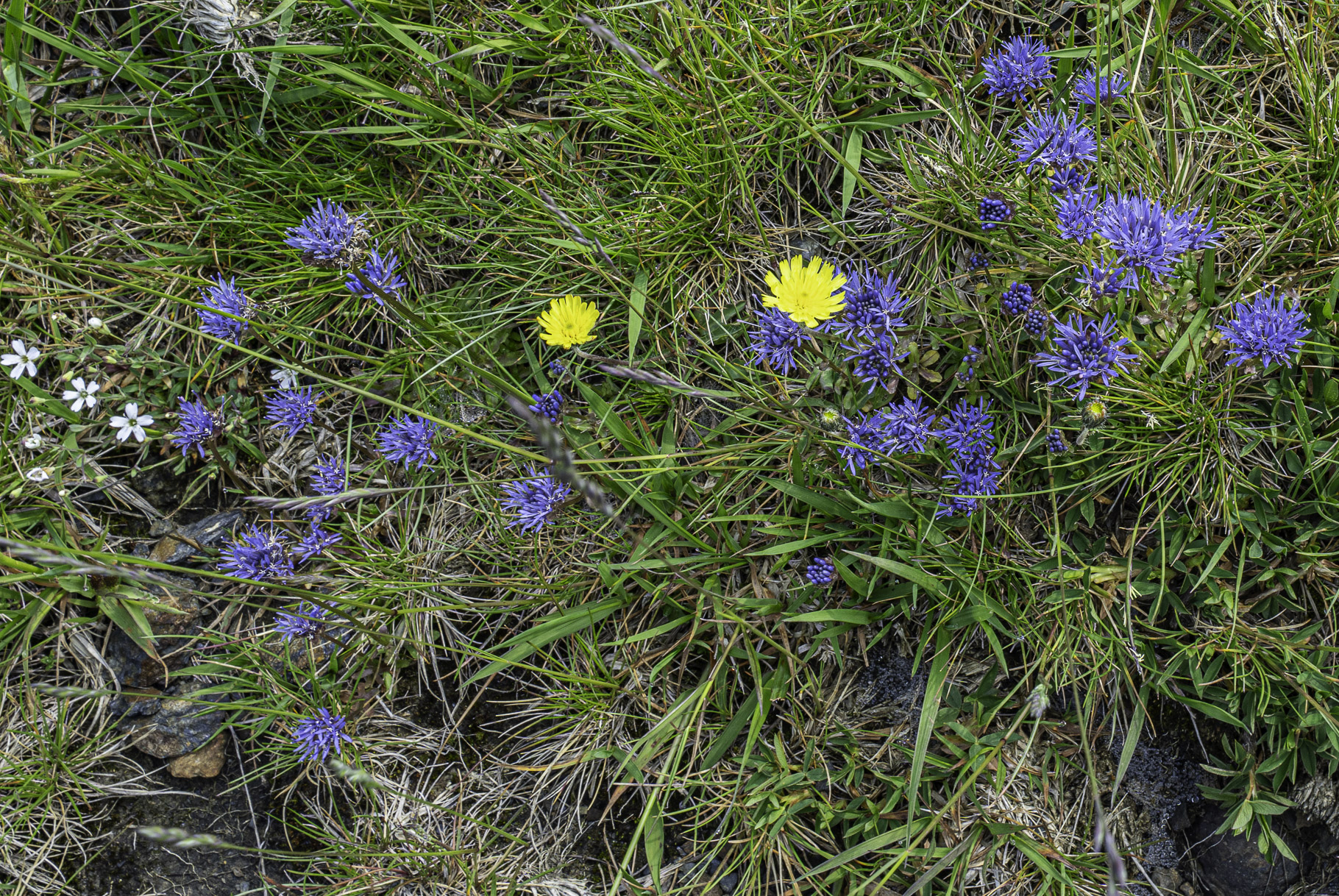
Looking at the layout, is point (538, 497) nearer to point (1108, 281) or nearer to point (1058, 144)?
point (1108, 281)

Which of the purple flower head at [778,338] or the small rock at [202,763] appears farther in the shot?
the small rock at [202,763]

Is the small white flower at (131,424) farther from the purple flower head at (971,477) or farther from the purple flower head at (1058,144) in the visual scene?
the purple flower head at (1058,144)

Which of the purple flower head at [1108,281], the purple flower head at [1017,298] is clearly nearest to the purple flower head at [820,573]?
the purple flower head at [1017,298]

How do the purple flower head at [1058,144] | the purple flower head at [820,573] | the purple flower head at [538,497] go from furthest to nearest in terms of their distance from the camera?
the purple flower head at [538,497] < the purple flower head at [820,573] < the purple flower head at [1058,144]

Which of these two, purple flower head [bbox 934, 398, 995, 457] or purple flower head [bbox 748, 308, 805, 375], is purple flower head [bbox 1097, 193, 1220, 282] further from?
purple flower head [bbox 748, 308, 805, 375]

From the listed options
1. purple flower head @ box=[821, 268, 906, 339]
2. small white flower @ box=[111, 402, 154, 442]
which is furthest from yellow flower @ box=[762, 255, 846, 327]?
small white flower @ box=[111, 402, 154, 442]

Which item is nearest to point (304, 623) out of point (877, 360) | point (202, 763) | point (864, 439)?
point (202, 763)
